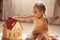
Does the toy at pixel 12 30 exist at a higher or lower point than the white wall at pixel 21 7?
lower

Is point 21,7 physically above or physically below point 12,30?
above

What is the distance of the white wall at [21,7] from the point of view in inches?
84.7

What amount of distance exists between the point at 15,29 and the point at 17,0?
665mm

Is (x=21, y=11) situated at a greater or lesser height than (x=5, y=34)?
greater

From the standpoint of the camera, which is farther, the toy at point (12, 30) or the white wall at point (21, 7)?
the white wall at point (21, 7)

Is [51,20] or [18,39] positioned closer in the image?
[18,39]

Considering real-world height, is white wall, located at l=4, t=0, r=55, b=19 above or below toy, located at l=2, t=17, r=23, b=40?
above

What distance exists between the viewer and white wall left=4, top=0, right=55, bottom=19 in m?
2.15

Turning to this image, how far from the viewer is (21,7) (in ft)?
7.16

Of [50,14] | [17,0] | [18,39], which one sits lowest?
[18,39]

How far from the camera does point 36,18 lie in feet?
5.21

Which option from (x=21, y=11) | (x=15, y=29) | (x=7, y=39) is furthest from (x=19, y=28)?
(x=21, y=11)

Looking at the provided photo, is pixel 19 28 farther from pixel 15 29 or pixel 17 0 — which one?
pixel 17 0

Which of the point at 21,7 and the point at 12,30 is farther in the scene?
the point at 21,7
